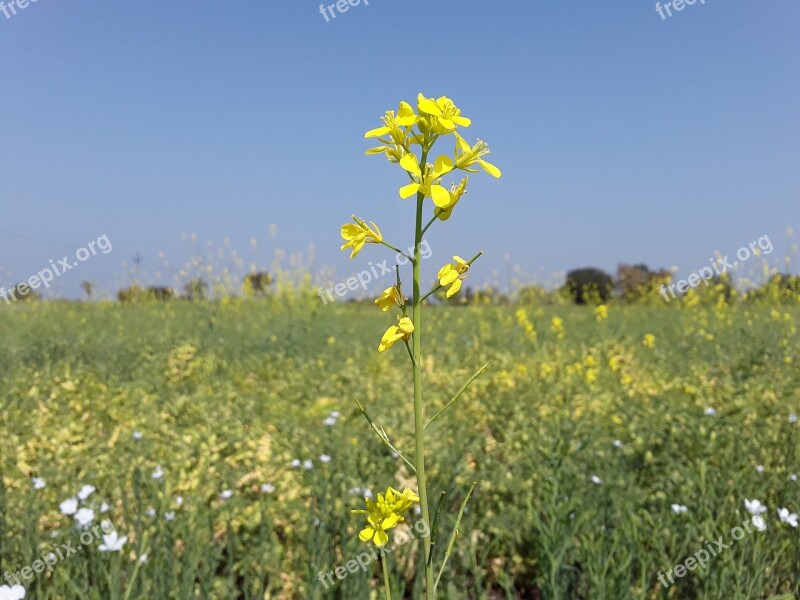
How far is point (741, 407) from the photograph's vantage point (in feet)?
12.4

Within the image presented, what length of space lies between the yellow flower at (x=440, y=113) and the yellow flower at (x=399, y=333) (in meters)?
0.33

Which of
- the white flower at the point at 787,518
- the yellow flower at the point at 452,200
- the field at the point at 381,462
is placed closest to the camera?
the yellow flower at the point at 452,200

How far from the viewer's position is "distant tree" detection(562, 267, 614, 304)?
49.2 ft

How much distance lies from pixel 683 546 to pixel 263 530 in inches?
58.0

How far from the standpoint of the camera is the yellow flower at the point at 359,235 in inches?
45.4

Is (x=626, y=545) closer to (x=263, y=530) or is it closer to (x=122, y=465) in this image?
(x=263, y=530)

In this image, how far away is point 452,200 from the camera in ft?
3.62

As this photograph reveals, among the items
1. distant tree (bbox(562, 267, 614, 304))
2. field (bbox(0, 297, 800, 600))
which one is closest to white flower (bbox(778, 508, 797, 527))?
field (bbox(0, 297, 800, 600))

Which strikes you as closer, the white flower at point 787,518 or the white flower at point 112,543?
the white flower at point 112,543

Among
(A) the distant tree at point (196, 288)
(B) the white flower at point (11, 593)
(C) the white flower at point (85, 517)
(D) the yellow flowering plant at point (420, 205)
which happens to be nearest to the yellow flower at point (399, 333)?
(D) the yellow flowering plant at point (420, 205)

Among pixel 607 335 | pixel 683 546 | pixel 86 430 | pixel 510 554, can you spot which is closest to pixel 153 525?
pixel 510 554

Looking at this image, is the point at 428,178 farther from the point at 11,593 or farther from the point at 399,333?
the point at 11,593

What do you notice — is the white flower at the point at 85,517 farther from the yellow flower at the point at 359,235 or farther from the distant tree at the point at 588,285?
the distant tree at the point at 588,285

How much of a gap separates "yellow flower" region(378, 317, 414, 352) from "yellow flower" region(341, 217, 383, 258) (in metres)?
0.16
